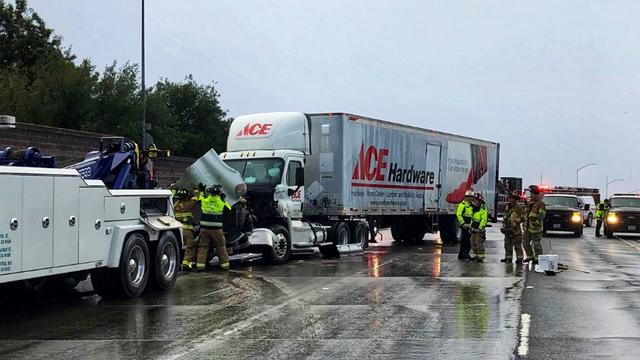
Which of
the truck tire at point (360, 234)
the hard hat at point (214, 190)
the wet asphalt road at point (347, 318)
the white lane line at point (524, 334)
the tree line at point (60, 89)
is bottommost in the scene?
the wet asphalt road at point (347, 318)

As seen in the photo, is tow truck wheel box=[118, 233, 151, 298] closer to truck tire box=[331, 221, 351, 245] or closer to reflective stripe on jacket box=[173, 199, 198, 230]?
reflective stripe on jacket box=[173, 199, 198, 230]

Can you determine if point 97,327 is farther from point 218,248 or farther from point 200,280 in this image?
point 218,248

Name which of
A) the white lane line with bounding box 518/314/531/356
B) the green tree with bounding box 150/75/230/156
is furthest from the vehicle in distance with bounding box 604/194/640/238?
the green tree with bounding box 150/75/230/156

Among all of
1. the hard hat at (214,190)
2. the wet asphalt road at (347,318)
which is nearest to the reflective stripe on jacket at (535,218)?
the wet asphalt road at (347,318)

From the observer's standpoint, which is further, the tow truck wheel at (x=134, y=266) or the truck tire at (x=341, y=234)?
the truck tire at (x=341, y=234)

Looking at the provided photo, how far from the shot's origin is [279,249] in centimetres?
1641

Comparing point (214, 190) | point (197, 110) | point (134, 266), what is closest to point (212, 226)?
point (214, 190)

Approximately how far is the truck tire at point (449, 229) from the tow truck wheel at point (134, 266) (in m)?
15.3

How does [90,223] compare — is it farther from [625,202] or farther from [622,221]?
[625,202]

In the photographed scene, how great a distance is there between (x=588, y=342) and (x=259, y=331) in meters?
3.53

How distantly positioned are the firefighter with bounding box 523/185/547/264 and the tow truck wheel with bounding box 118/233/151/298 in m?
8.71

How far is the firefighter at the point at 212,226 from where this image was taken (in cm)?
1449

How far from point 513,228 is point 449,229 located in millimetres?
8569

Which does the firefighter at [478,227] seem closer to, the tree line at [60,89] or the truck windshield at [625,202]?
the truck windshield at [625,202]
